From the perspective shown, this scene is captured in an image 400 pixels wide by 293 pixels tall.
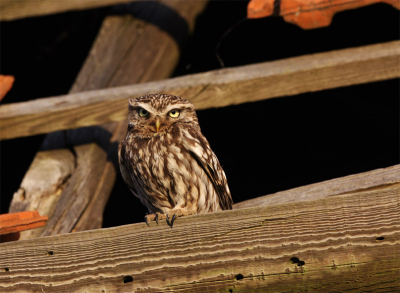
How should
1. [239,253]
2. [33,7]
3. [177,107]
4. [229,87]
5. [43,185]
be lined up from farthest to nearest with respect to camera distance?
[33,7]
[177,107]
[43,185]
[229,87]
[239,253]

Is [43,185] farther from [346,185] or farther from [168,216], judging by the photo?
[346,185]

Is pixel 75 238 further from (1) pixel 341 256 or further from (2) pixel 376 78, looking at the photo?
A: (2) pixel 376 78

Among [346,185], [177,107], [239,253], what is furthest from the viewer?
[177,107]

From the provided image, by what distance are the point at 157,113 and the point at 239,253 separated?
1.67 m

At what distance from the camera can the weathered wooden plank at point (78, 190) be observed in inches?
118

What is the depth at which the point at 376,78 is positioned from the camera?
3.01 metres

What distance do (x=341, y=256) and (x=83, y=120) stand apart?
1.83 meters

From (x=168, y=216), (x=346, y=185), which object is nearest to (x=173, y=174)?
(x=168, y=216)

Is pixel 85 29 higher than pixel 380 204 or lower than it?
higher

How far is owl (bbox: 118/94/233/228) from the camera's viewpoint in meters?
3.24

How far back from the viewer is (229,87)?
3.04 m

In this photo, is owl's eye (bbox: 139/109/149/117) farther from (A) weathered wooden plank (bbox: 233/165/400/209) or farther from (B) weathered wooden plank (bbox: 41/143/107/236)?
(A) weathered wooden plank (bbox: 233/165/400/209)

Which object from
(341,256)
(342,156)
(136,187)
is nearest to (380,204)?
(341,256)

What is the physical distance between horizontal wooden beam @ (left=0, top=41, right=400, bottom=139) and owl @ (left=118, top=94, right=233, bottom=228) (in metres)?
0.17
